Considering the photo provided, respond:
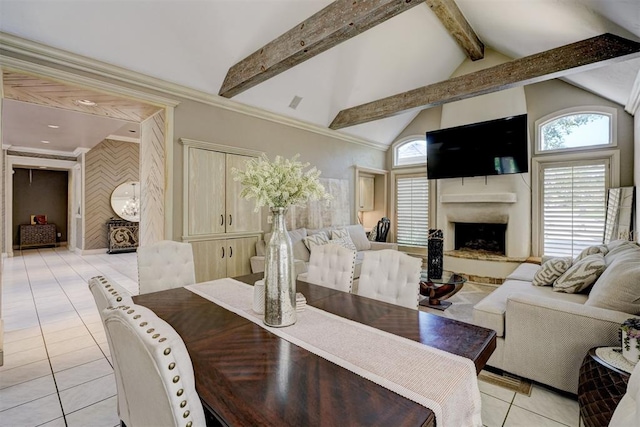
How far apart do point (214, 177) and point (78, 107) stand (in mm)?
1806

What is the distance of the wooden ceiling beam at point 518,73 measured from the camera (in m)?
3.00

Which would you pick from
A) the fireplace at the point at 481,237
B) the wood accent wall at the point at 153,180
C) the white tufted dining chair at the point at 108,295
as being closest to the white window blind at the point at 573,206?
the fireplace at the point at 481,237

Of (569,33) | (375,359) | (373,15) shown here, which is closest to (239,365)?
(375,359)

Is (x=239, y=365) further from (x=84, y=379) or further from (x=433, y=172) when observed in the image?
(x=433, y=172)

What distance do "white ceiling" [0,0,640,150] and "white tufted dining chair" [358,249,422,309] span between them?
105 inches

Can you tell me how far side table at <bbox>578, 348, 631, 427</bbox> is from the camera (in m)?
1.49

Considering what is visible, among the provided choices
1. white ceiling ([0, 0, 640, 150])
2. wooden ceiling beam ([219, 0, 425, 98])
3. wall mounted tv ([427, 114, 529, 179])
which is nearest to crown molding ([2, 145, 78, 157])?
white ceiling ([0, 0, 640, 150])

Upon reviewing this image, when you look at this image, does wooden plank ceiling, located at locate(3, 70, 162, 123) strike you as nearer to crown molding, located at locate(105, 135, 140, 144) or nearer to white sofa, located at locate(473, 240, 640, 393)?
white sofa, located at locate(473, 240, 640, 393)

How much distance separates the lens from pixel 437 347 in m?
1.25

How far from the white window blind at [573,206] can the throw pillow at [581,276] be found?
2.49 m

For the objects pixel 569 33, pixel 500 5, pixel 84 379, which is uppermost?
pixel 500 5

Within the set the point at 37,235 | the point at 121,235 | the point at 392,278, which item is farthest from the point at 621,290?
the point at 37,235

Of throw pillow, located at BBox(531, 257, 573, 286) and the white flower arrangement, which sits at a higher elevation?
the white flower arrangement

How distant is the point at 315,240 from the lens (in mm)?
4492
